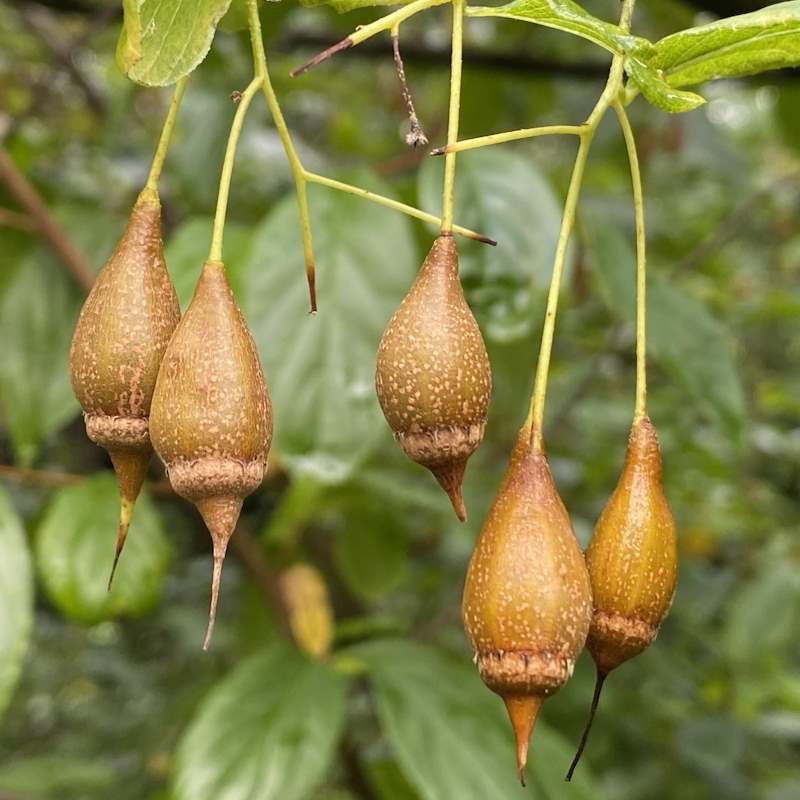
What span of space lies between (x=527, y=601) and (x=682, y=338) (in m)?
A: 0.72

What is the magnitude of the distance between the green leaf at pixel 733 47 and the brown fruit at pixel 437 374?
0.19 m

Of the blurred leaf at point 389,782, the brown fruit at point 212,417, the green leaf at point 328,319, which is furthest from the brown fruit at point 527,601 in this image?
the blurred leaf at point 389,782

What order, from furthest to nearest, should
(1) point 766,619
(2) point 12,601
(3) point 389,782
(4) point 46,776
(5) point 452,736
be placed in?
(1) point 766,619 → (4) point 46,776 → (3) point 389,782 → (5) point 452,736 → (2) point 12,601

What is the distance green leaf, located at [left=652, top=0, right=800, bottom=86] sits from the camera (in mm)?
604

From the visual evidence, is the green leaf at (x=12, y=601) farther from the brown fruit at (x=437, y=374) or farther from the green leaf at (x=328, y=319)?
the brown fruit at (x=437, y=374)

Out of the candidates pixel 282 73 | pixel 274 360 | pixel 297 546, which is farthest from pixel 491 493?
pixel 282 73

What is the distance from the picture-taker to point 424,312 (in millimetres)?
604

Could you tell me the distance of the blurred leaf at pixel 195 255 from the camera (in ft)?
3.89

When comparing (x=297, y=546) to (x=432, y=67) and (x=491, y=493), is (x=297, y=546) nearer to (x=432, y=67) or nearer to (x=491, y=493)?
(x=491, y=493)

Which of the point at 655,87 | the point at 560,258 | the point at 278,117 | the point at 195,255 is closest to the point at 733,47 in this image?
the point at 655,87

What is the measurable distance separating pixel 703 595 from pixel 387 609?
2.63ft

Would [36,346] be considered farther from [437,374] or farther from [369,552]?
[437,374]

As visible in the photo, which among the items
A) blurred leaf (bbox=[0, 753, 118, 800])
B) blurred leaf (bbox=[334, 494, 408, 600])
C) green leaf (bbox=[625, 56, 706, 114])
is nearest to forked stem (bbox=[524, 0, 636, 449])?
green leaf (bbox=[625, 56, 706, 114])

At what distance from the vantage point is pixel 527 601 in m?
0.57
